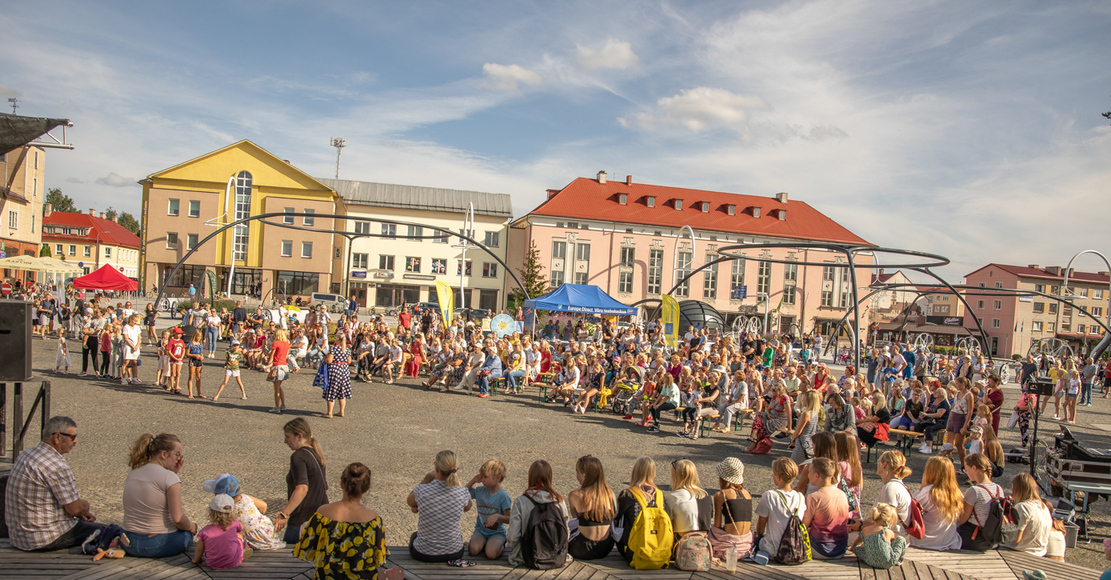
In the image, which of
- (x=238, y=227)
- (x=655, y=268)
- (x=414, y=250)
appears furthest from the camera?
(x=655, y=268)

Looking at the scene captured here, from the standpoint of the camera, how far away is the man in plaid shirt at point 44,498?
4.88 metres

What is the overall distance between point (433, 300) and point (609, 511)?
180ft

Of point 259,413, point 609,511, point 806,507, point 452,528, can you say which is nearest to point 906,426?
point 806,507

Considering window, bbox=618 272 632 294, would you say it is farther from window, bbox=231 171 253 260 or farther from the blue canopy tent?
window, bbox=231 171 253 260

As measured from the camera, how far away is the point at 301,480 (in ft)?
18.7

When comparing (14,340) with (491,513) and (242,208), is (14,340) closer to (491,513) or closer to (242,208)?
(491,513)

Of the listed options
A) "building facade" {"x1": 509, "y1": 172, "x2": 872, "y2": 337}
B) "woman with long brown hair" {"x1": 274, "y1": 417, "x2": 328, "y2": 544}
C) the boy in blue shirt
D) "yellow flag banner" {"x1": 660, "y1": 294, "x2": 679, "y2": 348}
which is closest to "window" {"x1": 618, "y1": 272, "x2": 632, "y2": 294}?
"building facade" {"x1": 509, "y1": 172, "x2": 872, "y2": 337}

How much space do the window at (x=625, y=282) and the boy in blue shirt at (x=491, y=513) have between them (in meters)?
54.8

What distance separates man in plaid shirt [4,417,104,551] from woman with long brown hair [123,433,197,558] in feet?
1.39

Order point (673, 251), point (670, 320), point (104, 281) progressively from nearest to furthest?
point (670, 320)
point (104, 281)
point (673, 251)

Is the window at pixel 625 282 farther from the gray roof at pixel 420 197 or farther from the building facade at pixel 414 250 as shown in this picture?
the gray roof at pixel 420 197

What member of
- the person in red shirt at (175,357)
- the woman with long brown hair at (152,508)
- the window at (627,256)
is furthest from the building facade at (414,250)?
the woman with long brown hair at (152,508)

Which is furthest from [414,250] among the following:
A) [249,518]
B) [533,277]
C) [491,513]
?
[249,518]

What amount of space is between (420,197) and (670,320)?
1690 inches
